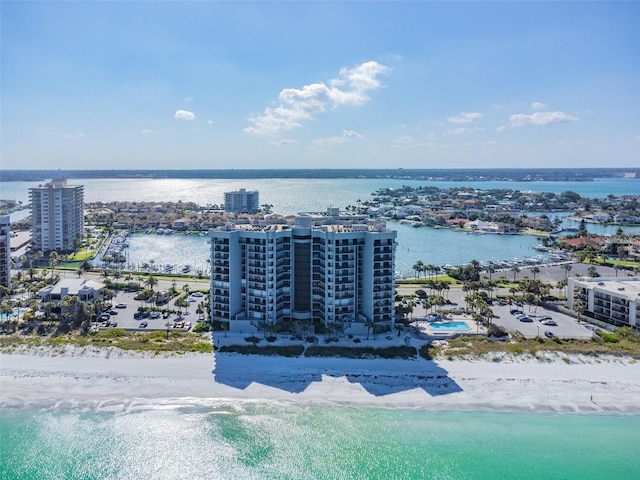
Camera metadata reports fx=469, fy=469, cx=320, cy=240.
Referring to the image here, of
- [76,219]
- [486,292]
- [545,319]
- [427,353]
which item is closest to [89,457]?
[427,353]

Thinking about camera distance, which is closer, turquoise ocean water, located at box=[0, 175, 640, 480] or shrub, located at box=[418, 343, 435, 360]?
turquoise ocean water, located at box=[0, 175, 640, 480]

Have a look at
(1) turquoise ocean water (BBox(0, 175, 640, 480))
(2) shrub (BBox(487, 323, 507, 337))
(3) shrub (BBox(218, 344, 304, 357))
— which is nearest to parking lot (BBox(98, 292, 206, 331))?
(3) shrub (BBox(218, 344, 304, 357))

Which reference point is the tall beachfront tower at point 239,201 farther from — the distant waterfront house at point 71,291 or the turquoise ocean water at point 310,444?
the turquoise ocean water at point 310,444

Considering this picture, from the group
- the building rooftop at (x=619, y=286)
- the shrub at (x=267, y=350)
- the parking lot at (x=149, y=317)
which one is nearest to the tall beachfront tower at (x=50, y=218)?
the parking lot at (x=149, y=317)

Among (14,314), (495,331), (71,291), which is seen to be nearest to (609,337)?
(495,331)

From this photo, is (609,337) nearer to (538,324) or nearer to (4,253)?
(538,324)

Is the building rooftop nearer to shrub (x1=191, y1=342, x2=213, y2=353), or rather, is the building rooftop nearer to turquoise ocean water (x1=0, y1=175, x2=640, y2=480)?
turquoise ocean water (x1=0, y1=175, x2=640, y2=480)

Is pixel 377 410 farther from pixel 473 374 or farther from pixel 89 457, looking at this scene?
pixel 89 457
